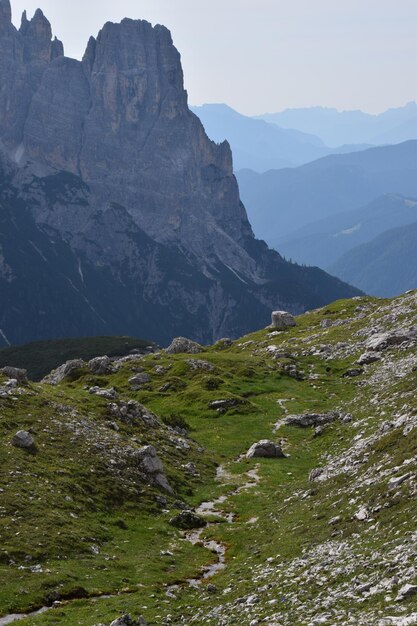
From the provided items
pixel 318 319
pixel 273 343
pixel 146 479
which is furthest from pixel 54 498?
pixel 318 319

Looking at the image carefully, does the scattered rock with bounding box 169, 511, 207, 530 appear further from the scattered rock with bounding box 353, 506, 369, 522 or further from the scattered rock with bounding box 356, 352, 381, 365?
the scattered rock with bounding box 356, 352, 381, 365

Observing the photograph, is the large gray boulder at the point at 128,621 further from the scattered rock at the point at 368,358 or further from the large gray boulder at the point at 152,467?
the scattered rock at the point at 368,358

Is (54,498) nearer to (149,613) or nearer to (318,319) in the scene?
(149,613)

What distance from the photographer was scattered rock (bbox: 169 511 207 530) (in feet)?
141

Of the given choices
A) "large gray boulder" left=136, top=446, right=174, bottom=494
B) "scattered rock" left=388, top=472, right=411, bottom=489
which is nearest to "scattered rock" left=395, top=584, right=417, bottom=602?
"scattered rock" left=388, top=472, right=411, bottom=489

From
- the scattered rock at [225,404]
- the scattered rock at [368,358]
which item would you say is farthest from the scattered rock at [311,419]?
the scattered rock at [368,358]

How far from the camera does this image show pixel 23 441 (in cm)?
4516

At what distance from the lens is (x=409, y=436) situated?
38.1 m

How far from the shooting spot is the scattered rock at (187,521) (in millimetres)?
43050

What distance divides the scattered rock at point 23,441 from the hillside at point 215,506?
26.6 inches

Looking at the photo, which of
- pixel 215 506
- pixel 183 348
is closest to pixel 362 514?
pixel 215 506

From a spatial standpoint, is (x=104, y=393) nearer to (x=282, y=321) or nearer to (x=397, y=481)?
(x=397, y=481)

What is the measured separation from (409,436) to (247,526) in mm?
10643

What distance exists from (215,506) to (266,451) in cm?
1312
